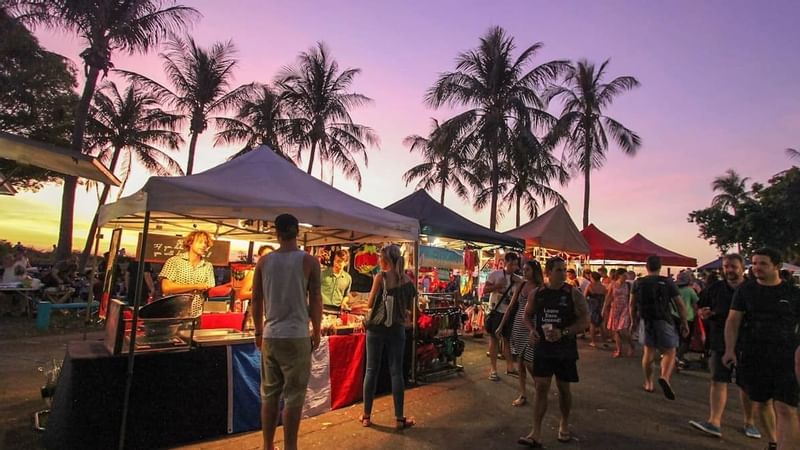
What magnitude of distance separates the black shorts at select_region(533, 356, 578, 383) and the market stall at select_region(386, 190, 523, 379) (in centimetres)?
247

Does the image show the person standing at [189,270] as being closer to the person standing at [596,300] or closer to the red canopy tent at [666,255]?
the person standing at [596,300]

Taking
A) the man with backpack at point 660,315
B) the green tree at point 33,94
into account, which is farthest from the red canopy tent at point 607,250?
the green tree at point 33,94

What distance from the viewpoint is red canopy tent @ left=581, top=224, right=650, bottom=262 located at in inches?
622

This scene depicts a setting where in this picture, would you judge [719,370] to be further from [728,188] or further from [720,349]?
[728,188]

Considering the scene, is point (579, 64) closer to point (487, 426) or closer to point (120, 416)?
point (487, 426)

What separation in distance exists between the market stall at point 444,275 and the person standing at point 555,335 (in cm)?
241

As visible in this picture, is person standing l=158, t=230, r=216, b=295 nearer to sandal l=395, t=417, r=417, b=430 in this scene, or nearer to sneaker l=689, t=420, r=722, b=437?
sandal l=395, t=417, r=417, b=430

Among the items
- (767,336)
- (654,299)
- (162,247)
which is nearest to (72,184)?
(162,247)

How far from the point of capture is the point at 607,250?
1581cm

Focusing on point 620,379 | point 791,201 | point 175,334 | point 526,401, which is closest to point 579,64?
point 791,201

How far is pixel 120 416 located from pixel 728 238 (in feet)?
135

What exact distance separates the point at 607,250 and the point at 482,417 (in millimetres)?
12392

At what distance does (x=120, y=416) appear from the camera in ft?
12.5

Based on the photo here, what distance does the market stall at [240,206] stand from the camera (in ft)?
13.7
